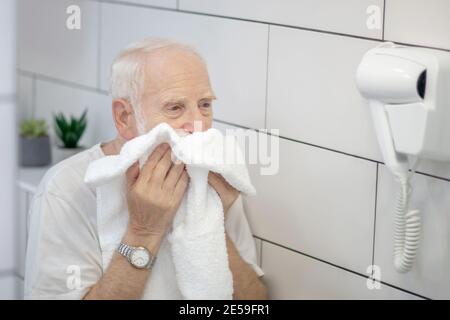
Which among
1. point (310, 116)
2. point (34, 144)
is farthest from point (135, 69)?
point (34, 144)

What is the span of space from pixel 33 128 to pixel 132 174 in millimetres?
537

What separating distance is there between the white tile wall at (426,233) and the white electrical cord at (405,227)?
0.05 ft

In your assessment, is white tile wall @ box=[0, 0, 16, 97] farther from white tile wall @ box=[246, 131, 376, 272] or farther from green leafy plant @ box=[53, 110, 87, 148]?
green leafy plant @ box=[53, 110, 87, 148]

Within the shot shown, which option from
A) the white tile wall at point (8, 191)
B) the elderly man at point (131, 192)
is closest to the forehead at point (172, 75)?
the elderly man at point (131, 192)

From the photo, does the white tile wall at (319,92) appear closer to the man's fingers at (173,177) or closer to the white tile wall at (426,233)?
the white tile wall at (426,233)

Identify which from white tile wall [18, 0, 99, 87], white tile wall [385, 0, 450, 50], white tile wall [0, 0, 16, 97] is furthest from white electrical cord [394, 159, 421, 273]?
white tile wall [18, 0, 99, 87]

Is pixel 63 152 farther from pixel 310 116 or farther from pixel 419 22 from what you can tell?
pixel 419 22

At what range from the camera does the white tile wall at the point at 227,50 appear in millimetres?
1173

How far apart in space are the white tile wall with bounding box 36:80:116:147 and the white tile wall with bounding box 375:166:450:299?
1.76 feet

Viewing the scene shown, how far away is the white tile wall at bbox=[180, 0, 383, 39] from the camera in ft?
3.34

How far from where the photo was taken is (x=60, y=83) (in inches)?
57.7

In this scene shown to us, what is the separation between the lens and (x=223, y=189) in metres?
1.07

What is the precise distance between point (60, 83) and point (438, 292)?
0.81 metres
